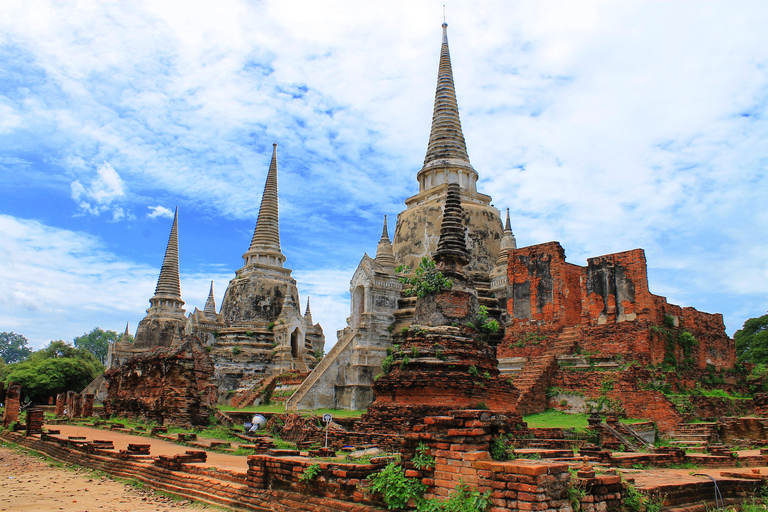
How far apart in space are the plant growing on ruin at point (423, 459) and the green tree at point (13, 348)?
112147 millimetres

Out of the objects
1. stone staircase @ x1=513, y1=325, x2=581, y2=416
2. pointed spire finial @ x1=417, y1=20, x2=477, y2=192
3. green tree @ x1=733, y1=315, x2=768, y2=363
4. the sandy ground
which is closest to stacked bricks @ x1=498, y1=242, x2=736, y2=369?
stone staircase @ x1=513, y1=325, x2=581, y2=416

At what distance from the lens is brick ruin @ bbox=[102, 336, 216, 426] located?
17.8 m

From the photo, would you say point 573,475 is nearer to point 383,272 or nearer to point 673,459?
point 673,459

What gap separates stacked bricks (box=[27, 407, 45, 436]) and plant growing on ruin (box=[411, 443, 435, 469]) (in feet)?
47.8

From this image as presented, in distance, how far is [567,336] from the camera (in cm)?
2117

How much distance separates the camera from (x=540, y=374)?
19.7m

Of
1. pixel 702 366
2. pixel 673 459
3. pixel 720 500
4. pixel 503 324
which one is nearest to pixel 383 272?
pixel 503 324

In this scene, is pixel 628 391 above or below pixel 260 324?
below

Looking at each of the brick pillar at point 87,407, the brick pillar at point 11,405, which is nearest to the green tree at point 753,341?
the brick pillar at point 87,407

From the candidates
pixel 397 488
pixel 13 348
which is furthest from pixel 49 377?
pixel 13 348

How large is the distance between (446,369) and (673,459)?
5.04 metres

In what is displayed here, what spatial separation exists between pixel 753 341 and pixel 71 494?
46.7m

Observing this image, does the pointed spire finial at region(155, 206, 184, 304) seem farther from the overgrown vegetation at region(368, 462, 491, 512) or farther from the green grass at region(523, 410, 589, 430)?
the overgrown vegetation at region(368, 462, 491, 512)

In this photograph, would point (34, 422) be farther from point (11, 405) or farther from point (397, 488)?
point (397, 488)
